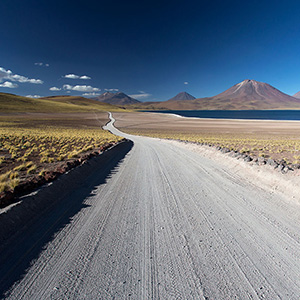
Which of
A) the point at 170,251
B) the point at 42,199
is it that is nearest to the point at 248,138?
the point at 170,251

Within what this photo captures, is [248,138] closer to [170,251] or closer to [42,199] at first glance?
[170,251]

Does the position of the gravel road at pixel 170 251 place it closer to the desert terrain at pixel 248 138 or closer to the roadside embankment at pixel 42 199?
the roadside embankment at pixel 42 199

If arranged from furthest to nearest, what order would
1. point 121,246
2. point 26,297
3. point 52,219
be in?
point 52,219 → point 121,246 → point 26,297

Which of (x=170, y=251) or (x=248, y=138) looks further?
(x=248, y=138)

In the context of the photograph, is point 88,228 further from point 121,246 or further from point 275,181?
point 275,181

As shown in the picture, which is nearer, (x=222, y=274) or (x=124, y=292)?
(x=124, y=292)

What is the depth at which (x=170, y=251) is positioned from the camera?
2971mm

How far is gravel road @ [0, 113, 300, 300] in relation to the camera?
232 cm

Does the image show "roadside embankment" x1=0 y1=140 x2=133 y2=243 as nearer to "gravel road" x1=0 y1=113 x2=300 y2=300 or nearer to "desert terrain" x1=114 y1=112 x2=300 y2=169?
"gravel road" x1=0 y1=113 x2=300 y2=300

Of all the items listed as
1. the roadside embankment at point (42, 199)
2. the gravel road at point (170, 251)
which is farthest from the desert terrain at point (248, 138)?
the roadside embankment at point (42, 199)

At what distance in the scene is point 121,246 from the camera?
10.2ft

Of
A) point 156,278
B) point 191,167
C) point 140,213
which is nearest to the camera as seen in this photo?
point 156,278

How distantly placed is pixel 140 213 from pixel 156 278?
186cm

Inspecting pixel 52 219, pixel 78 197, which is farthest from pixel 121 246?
pixel 78 197
